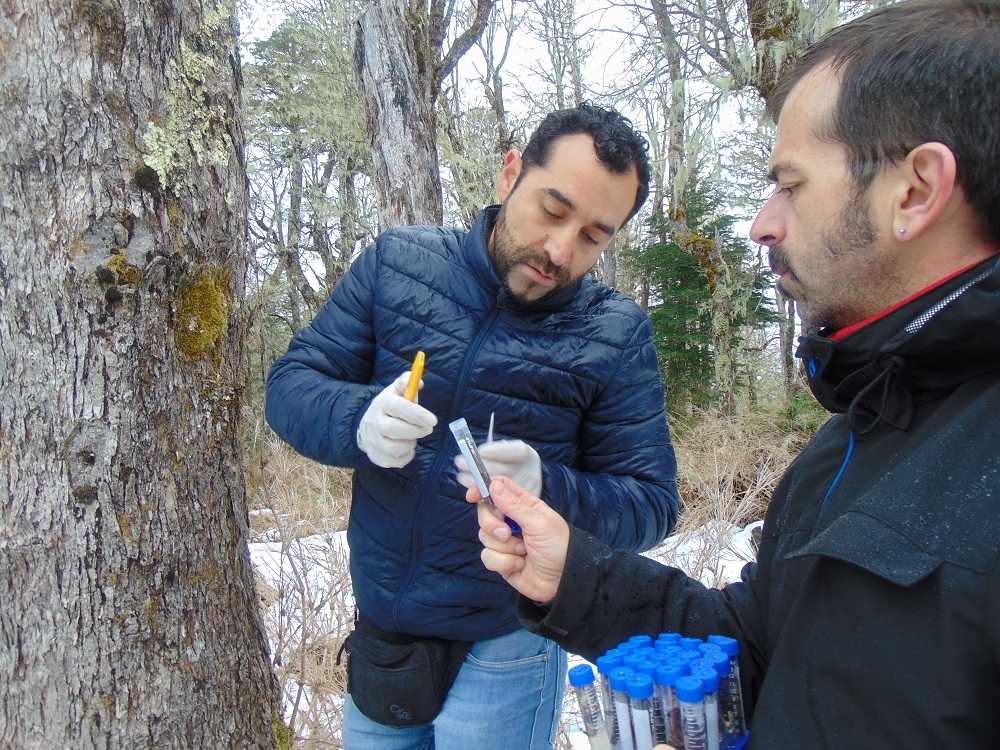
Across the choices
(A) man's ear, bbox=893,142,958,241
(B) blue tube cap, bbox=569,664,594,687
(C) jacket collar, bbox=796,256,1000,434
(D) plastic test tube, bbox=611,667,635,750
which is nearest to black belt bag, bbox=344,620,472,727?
(B) blue tube cap, bbox=569,664,594,687

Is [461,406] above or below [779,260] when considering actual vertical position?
below

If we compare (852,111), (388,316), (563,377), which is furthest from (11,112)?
(852,111)

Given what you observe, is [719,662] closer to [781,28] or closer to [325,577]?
[325,577]

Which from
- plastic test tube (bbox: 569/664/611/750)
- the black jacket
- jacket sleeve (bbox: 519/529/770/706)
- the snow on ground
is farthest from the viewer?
the snow on ground

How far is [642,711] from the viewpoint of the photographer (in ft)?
3.13

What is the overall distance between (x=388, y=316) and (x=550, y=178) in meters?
0.55

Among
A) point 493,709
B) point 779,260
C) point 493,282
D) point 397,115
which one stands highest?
point 397,115

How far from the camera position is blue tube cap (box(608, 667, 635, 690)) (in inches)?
37.3

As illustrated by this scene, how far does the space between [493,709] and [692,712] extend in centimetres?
86

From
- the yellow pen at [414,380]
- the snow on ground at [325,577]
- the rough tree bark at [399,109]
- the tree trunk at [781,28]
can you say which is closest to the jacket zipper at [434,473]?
the yellow pen at [414,380]

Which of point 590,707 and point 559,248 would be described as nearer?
point 590,707

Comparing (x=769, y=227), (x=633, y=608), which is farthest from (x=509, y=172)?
(x=633, y=608)

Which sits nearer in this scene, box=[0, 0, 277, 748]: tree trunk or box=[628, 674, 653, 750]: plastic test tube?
box=[628, 674, 653, 750]: plastic test tube

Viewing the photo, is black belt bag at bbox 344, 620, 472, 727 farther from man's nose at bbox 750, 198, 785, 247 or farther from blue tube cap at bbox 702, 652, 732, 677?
man's nose at bbox 750, 198, 785, 247
